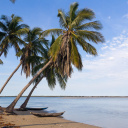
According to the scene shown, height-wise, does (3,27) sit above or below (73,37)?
above

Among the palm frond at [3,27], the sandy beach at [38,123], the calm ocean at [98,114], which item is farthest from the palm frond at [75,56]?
the palm frond at [3,27]

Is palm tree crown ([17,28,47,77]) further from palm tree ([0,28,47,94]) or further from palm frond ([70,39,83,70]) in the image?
palm frond ([70,39,83,70])

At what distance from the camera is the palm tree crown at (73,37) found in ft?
56.6

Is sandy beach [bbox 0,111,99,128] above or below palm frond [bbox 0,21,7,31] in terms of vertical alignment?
below

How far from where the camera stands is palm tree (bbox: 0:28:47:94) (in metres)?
23.4

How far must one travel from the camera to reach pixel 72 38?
57.9 feet

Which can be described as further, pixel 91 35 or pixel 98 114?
pixel 98 114

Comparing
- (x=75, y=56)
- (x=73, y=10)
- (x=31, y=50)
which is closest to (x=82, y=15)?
(x=73, y=10)

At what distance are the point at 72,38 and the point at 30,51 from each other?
365 inches

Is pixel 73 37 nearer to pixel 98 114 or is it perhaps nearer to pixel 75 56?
pixel 75 56

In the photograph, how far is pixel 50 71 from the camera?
24.1 m

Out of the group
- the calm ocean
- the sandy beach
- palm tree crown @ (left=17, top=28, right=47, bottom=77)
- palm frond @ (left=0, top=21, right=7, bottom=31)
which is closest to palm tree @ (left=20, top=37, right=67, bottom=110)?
palm tree crown @ (left=17, top=28, right=47, bottom=77)

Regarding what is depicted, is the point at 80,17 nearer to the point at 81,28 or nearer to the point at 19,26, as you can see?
the point at 81,28

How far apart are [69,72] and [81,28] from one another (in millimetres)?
5152
